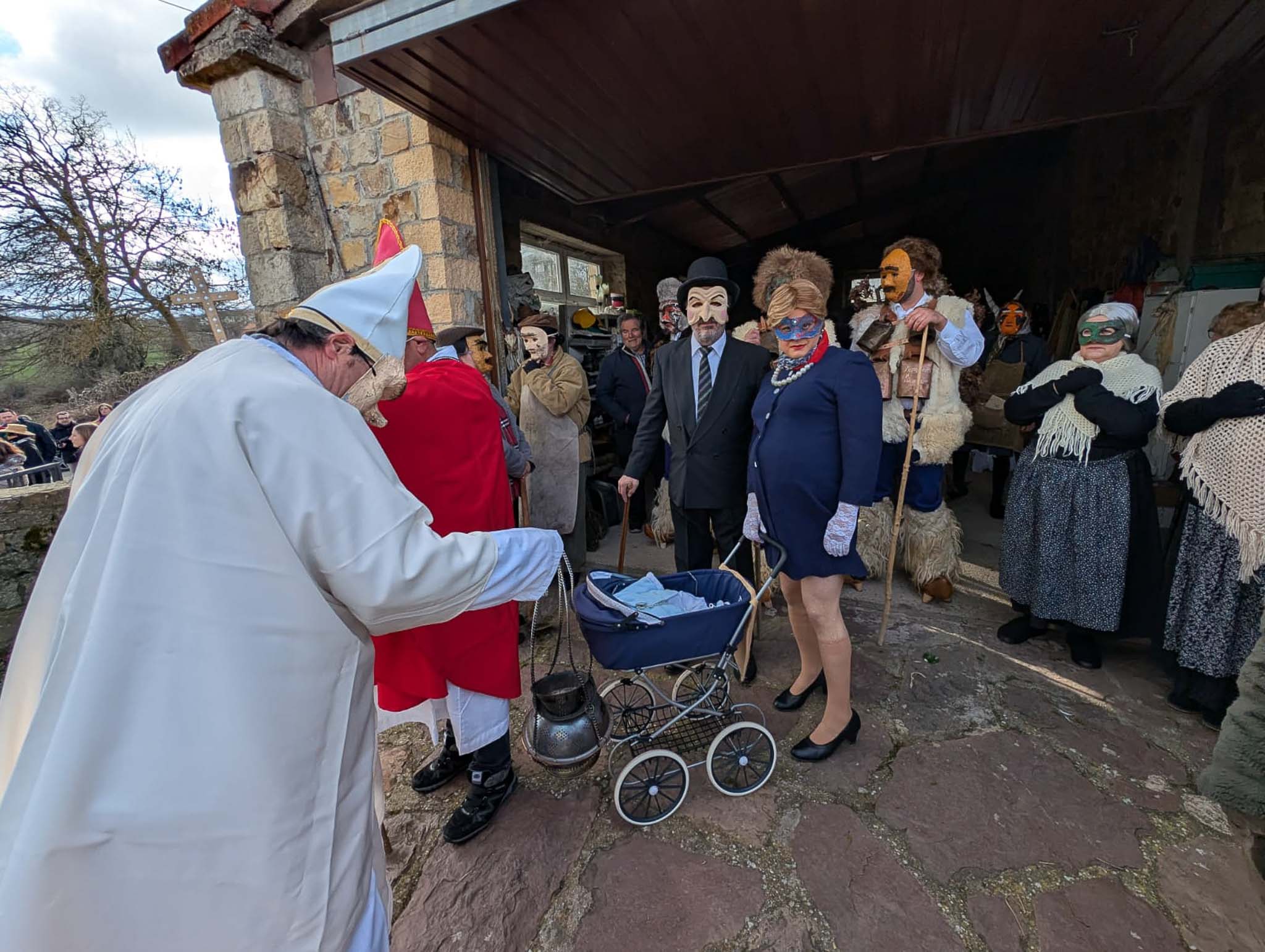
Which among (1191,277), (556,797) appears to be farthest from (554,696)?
(1191,277)

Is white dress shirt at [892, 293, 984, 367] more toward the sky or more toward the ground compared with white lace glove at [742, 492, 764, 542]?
more toward the sky

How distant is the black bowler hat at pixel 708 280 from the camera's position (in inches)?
115

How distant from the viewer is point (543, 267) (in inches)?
261

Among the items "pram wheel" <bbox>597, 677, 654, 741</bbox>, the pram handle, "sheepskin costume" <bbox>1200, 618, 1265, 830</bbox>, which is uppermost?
the pram handle

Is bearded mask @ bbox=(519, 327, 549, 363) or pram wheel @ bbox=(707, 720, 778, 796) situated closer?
pram wheel @ bbox=(707, 720, 778, 796)

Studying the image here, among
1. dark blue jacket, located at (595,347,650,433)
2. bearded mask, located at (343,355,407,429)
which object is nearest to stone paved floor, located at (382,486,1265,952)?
bearded mask, located at (343,355,407,429)

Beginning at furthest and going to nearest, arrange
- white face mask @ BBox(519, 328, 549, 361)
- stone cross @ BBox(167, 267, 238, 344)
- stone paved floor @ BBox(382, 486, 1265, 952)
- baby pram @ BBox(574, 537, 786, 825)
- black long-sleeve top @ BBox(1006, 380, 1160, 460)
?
1. white face mask @ BBox(519, 328, 549, 361)
2. stone cross @ BBox(167, 267, 238, 344)
3. black long-sleeve top @ BBox(1006, 380, 1160, 460)
4. baby pram @ BBox(574, 537, 786, 825)
5. stone paved floor @ BBox(382, 486, 1265, 952)

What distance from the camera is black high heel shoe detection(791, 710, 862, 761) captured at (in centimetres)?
247

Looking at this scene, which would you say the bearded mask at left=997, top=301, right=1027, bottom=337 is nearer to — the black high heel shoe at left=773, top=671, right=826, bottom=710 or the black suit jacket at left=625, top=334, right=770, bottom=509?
the black suit jacket at left=625, top=334, right=770, bottom=509

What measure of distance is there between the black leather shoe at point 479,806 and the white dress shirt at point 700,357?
1937 mm

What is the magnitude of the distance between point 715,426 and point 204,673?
237 cm

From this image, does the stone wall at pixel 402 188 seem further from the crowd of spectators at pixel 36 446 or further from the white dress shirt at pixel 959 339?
the crowd of spectators at pixel 36 446

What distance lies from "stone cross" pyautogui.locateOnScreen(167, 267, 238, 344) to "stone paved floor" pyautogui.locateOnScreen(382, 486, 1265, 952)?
2.56 metres

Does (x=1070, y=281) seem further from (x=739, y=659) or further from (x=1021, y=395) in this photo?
(x=739, y=659)
